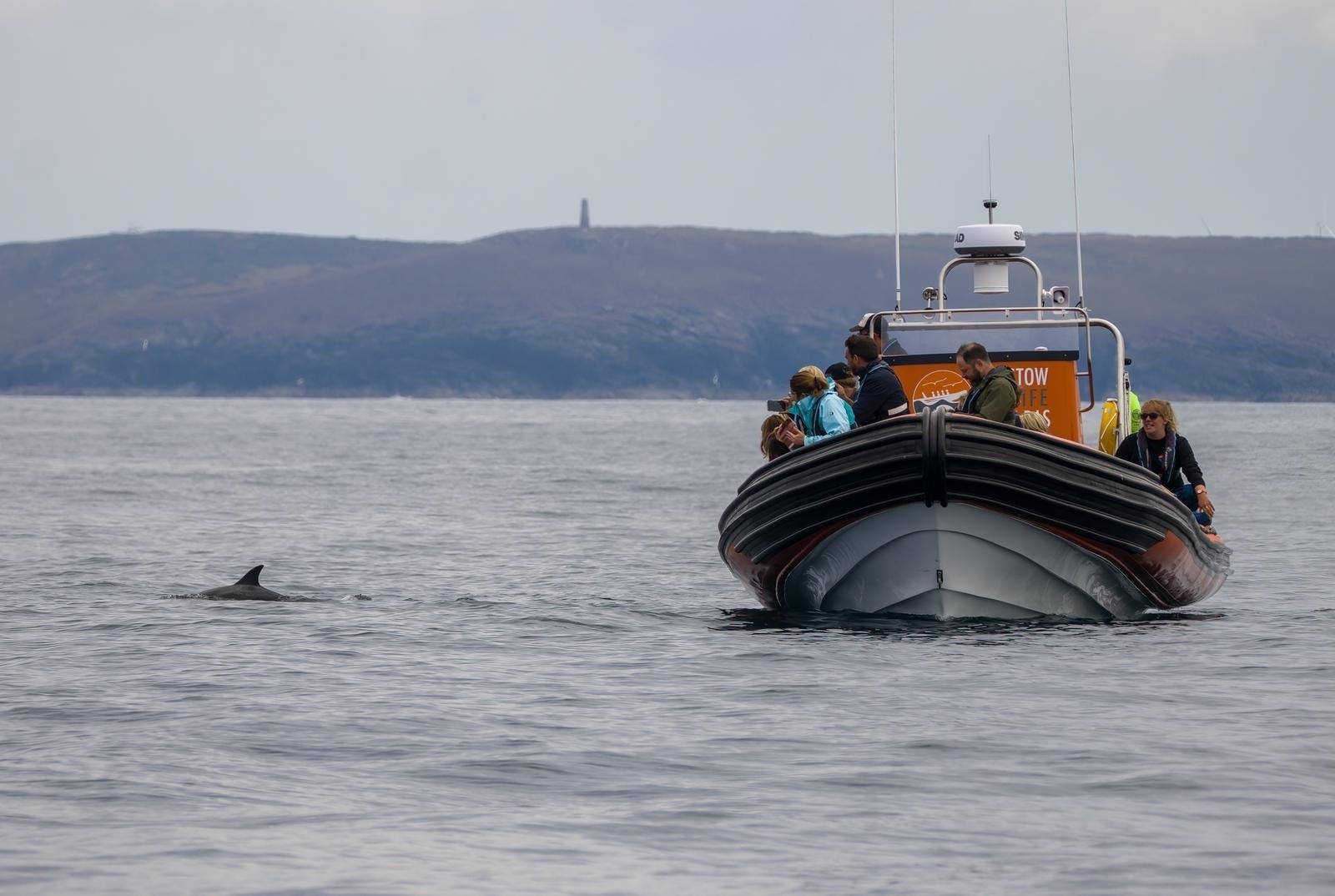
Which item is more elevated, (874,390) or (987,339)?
(987,339)

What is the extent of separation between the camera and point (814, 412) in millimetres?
15742

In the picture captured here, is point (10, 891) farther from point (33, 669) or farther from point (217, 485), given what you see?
point (217, 485)

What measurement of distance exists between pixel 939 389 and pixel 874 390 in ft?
7.13

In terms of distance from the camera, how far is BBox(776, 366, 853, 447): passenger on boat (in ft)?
51.2

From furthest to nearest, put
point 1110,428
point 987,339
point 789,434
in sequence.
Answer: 1. point 1110,428
2. point 987,339
3. point 789,434

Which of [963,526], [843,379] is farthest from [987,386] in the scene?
[843,379]

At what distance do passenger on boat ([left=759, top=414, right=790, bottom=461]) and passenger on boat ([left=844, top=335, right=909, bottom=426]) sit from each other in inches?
44.4

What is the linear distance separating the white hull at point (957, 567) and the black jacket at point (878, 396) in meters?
0.90

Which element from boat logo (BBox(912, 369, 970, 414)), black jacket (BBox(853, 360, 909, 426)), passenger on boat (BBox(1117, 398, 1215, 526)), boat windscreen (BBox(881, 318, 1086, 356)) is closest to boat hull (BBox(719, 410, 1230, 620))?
black jacket (BBox(853, 360, 909, 426))

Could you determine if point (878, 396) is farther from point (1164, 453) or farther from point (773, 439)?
point (1164, 453)

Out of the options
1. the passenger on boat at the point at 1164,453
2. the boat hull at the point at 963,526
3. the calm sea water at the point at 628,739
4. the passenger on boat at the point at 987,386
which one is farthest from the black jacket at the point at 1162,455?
the passenger on boat at the point at 987,386

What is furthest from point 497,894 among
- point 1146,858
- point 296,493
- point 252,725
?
point 296,493

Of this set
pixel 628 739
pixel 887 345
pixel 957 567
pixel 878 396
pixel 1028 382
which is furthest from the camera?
pixel 887 345

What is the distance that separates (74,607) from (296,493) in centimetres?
2413
